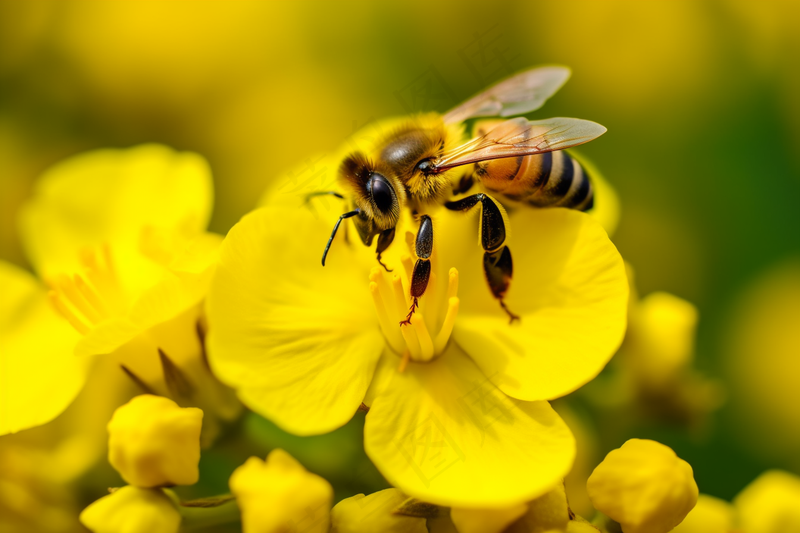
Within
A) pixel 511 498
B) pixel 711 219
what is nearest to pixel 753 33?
pixel 711 219

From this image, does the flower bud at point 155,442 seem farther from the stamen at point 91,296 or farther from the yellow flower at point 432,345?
the stamen at point 91,296

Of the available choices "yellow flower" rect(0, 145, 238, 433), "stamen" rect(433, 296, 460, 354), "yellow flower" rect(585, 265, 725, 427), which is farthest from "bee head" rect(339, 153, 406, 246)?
"yellow flower" rect(585, 265, 725, 427)

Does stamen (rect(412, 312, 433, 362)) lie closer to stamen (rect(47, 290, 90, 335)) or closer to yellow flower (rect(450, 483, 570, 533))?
yellow flower (rect(450, 483, 570, 533))

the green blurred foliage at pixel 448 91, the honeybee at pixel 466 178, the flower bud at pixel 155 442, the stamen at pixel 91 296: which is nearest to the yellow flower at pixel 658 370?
the honeybee at pixel 466 178

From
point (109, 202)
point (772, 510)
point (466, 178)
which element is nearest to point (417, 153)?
point (466, 178)

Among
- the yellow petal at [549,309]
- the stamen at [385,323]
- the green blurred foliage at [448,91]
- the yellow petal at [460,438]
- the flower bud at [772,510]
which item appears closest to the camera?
the yellow petal at [460,438]

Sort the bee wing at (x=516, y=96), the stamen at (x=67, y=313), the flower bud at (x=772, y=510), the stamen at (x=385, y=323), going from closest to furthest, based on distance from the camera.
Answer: the stamen at (x=385, y=323) < the stamen at (x=67, y=313) < the flower bud at (x=772, y=510) < the bee wing at (x=516, y=96)

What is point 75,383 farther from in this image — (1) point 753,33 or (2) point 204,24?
(1) point 753,33
